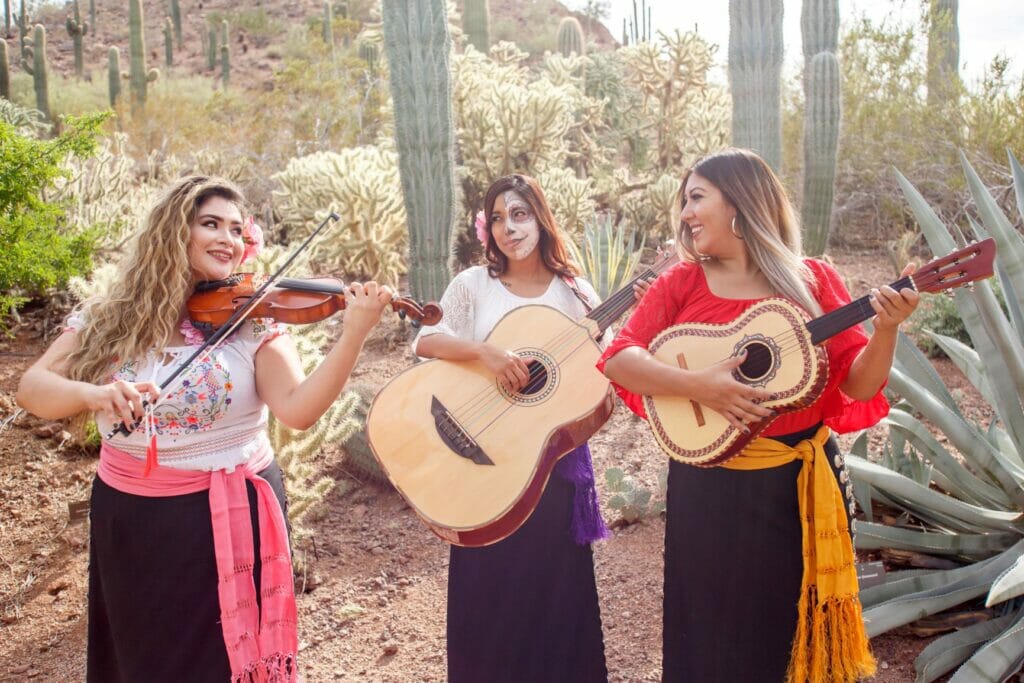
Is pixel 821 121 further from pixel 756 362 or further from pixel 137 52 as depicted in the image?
pixel 137 52

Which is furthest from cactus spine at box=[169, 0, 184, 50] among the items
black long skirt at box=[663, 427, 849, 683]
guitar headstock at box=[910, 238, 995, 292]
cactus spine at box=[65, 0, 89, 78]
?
guitar headstock at box=[910, 238, 995, 292]

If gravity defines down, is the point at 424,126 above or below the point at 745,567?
above

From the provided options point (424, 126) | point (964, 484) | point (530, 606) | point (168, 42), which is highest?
point (168, 42)

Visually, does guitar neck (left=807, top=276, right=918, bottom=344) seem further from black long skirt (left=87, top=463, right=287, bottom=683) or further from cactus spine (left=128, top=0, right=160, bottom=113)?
cactus spine (left=128, top=0, right=160, bottom=113)

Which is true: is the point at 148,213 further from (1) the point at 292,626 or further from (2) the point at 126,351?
(1) the point at 292,626

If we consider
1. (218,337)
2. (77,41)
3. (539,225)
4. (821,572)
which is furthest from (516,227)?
(77,41)

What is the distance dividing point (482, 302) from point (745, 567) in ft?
4.10

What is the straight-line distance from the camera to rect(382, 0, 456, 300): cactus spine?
5988 mm

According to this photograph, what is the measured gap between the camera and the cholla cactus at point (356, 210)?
7.60 meters

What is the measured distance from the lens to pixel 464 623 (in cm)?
265

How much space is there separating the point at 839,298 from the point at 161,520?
74.8 inches

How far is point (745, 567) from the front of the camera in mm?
2141

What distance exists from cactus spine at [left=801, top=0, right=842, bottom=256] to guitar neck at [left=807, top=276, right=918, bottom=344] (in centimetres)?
627

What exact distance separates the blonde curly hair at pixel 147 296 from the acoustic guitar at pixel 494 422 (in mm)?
705
